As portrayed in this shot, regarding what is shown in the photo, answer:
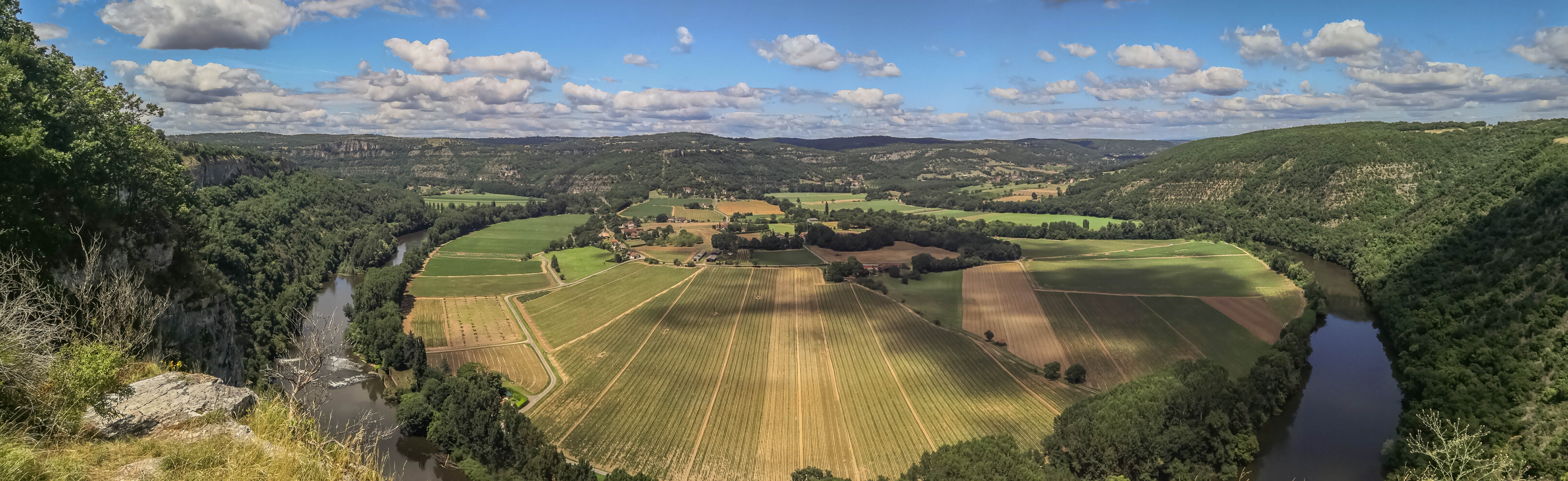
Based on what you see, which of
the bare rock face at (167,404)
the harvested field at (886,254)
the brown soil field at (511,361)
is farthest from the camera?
the harvested field at (886,254)

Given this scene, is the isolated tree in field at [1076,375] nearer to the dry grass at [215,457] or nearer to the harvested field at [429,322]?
the dry grass at [215,457]

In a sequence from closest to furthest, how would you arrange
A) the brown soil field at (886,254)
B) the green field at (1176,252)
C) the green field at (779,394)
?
the green field at (779,394) < the brown soil field at (886,254) < the green field at (1176,252)

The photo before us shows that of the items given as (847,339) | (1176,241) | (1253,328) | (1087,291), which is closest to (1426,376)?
(1253,328)

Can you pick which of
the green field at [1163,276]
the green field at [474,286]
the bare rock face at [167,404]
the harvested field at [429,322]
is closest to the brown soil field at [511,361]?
the harvested field at [429,322]

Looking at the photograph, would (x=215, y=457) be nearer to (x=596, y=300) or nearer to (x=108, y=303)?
(x=108, y=303)

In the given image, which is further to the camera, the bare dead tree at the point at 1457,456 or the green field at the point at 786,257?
the green field at the point at 786,257

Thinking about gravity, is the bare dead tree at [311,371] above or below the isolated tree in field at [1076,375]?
above

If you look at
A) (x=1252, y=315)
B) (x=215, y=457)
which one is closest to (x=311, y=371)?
(x=215, y=457)
